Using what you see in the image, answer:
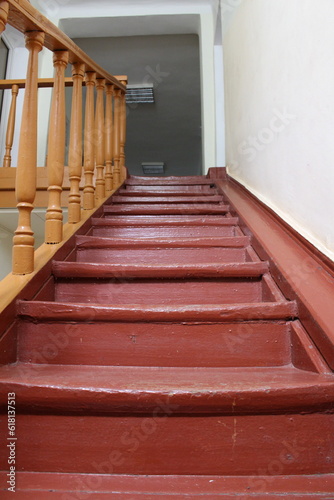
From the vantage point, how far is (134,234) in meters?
1.81

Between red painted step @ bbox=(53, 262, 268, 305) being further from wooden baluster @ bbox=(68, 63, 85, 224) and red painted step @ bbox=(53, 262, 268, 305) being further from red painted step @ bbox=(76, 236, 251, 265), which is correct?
wooden baluster @ bbox=(68, 63, 85, 224)

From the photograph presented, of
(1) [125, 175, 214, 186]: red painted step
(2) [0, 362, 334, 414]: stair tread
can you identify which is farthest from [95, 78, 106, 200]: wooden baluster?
(2) [0, 362, 334, 414]: stair tread

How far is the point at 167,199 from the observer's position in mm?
2277

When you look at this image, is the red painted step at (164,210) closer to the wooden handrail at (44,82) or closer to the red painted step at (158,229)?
the red painted step at (158,229)

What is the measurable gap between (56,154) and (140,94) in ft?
14.9

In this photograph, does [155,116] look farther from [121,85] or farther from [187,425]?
[187,425]

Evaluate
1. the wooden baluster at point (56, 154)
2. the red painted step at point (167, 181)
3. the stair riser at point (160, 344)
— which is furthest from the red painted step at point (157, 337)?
the red painted step at point (167, 181)

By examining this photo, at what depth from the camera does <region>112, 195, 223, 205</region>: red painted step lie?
224cm

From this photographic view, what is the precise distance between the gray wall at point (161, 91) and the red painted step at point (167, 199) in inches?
109

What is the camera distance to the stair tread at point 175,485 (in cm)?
65

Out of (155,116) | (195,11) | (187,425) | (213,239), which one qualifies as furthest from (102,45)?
(187,425)

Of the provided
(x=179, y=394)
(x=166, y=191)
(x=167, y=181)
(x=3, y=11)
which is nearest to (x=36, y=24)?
(x=3, y=11)

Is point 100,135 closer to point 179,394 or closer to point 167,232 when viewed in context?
point 167,232

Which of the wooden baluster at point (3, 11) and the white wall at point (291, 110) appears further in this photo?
the white wall at point (291, 110)
